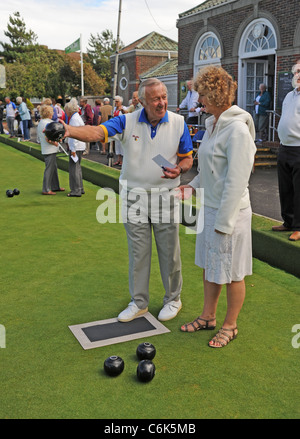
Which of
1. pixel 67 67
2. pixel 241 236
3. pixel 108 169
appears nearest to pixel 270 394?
pixel 241 236

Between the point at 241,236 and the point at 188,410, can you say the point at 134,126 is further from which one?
the point at 188,410

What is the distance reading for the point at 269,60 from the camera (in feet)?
51.3

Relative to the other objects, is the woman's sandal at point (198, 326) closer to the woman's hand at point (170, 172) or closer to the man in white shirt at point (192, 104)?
the woman's hand at point (170, 172)

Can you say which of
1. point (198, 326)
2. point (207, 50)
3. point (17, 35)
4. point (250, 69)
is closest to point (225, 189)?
point (198, 326)

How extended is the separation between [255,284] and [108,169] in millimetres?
6456

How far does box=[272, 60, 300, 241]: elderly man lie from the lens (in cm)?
508

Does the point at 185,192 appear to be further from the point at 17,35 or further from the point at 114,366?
the point at 17,35

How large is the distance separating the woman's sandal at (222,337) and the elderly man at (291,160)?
182cm

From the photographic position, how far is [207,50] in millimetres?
17125

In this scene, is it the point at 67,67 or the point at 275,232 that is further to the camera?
the point at 67,67

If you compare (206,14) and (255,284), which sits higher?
(206,14)

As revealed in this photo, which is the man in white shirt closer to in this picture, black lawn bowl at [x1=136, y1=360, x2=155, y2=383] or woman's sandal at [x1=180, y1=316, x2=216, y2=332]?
woman's sandal at [x1=180, y1=316, x2=216, y2=332]

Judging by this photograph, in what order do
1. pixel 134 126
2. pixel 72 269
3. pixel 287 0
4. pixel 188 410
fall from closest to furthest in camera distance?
pixel 188 410 → pixel 134 126 → pixel 72 269 → pixel 287 0

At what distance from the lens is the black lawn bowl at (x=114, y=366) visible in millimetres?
2898
